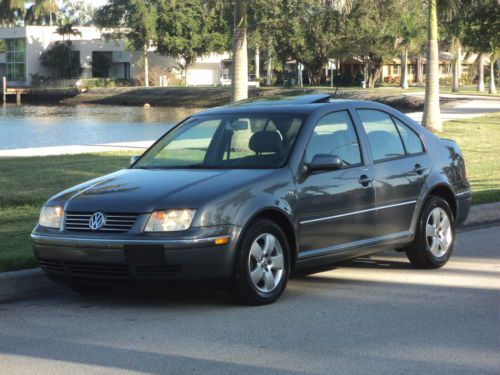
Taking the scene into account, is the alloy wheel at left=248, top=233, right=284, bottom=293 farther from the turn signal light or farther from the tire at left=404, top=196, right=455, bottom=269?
the tire at left=404, top=196, right=455, bottom=269

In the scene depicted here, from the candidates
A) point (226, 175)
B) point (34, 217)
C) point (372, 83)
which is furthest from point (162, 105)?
point (226, 175)

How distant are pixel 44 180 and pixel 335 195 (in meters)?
9.12

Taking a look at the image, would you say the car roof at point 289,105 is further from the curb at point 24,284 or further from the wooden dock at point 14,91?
the wooden dock at point 14,91

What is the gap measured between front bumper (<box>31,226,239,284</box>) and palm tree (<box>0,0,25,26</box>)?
117215mm

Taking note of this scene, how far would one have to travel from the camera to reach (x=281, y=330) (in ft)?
21.5

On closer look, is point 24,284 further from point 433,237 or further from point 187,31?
point 187,31

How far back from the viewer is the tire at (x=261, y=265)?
7.11 metres

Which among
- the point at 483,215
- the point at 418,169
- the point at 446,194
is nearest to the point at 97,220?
the point at 418,169

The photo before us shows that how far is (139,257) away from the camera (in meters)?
6.88

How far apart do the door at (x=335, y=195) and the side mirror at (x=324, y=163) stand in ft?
0.28

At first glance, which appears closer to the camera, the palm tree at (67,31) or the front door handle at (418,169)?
the front door handle at (418,169)

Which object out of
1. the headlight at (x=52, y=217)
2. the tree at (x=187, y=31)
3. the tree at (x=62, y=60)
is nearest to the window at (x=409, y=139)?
the headlight at (x=52, y=217)

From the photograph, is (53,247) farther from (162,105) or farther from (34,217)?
(162,105)

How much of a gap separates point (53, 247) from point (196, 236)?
47.7 inches
